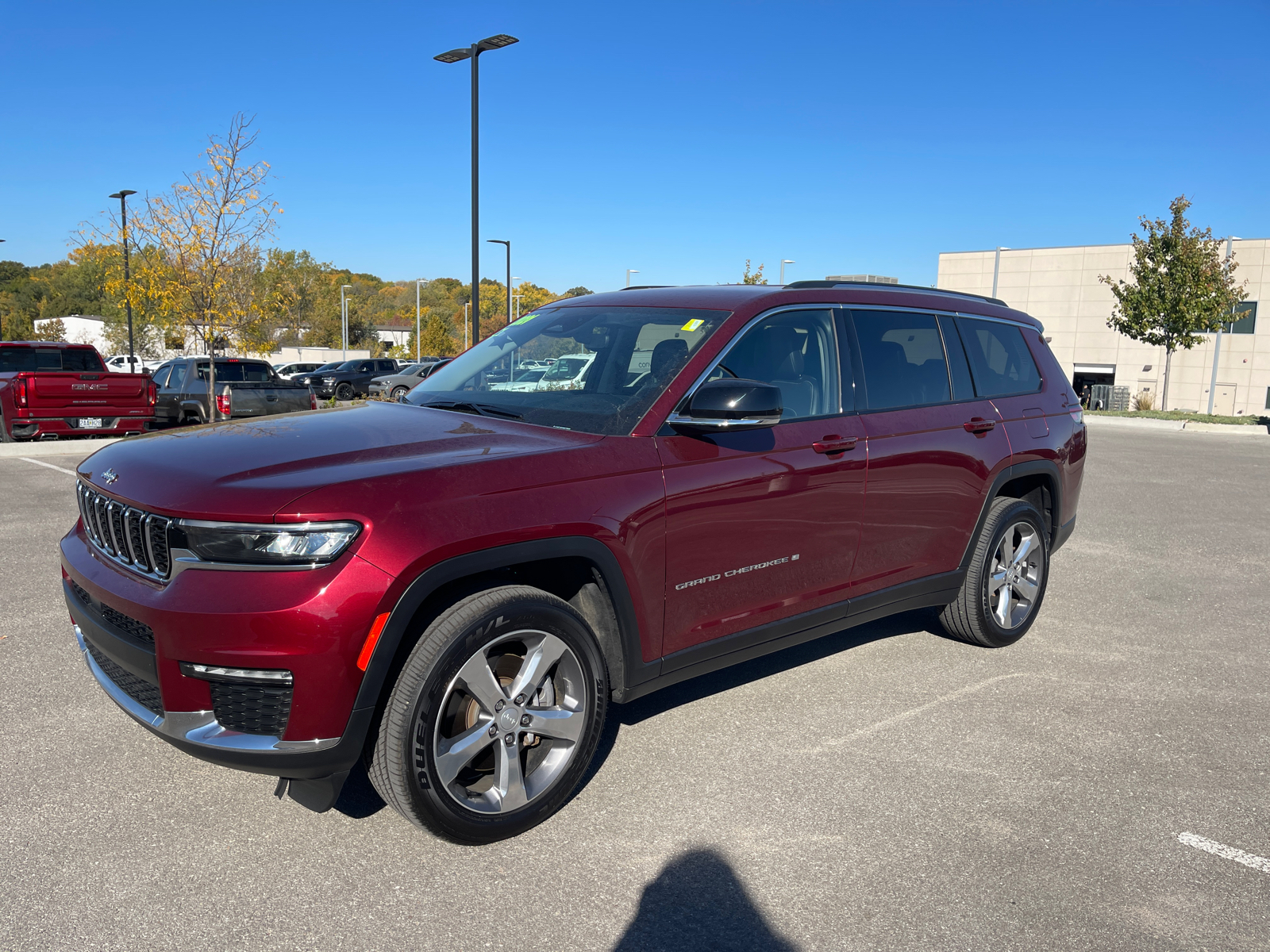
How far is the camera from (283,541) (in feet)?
8.70

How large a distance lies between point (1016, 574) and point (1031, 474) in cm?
58

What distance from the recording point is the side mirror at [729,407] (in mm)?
3375

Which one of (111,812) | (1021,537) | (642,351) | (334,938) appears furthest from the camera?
(1021,537)

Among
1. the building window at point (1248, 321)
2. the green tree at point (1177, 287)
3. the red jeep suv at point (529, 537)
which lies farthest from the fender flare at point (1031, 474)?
the building window at point (1248, 321)

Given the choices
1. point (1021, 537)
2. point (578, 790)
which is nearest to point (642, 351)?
point (578, 790)

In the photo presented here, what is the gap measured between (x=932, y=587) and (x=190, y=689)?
352cm

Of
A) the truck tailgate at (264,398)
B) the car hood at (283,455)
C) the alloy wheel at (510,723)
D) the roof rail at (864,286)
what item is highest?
the roof rail at (864,286)

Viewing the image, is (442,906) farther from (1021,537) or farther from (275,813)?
(1021,537)

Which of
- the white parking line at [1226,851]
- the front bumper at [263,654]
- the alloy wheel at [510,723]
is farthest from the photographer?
the white parking line at [1226,851]

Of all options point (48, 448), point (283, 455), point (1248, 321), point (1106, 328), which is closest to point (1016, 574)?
point (283, 455)

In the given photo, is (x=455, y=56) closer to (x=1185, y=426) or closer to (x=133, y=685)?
(x=133, y=685)

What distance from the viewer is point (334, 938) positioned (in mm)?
2604

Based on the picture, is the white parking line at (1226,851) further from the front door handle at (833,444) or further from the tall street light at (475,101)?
the tall street light at (475,101)

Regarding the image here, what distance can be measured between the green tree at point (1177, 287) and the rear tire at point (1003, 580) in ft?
91.9
